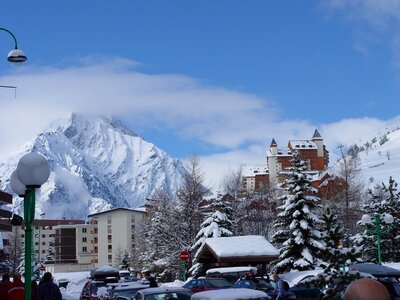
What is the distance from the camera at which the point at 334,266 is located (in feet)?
39.1

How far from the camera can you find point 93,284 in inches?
977

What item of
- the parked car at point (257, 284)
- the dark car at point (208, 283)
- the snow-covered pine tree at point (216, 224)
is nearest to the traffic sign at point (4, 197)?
the snow-covered pine tree at point (216, 224)

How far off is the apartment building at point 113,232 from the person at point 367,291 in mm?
154442

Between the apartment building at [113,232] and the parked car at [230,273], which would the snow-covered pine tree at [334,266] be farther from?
the apartment building at [113,232]

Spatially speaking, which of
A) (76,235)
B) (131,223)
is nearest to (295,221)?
(131,223)

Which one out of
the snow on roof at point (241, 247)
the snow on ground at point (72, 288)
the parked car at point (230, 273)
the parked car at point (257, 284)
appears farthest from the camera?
the snow on ground at point (72, 288)

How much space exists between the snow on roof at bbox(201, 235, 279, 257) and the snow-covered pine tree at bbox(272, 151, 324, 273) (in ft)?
11.2

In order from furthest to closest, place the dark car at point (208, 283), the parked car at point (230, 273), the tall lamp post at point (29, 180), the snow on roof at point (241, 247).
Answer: the snow on roof at point (241, 247), the parked car at point (230, 273), the dark car at point (208, 283), the tall lamp post at point (29, 180)

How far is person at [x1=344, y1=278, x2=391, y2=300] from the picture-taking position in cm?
326

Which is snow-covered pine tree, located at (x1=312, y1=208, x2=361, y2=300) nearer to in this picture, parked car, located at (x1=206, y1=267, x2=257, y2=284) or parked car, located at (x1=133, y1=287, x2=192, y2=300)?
parked car, located at (x1=133, y1=287, x2=192, y2=300)

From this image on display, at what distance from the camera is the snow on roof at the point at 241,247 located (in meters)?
37.2

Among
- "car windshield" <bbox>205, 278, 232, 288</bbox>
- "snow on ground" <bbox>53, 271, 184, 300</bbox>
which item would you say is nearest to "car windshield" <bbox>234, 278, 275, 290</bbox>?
"car windshield" <bbox>205, 278, 232, 288</bbox>

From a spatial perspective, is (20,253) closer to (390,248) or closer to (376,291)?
(390,248)

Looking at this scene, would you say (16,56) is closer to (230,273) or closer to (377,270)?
(377,270)
